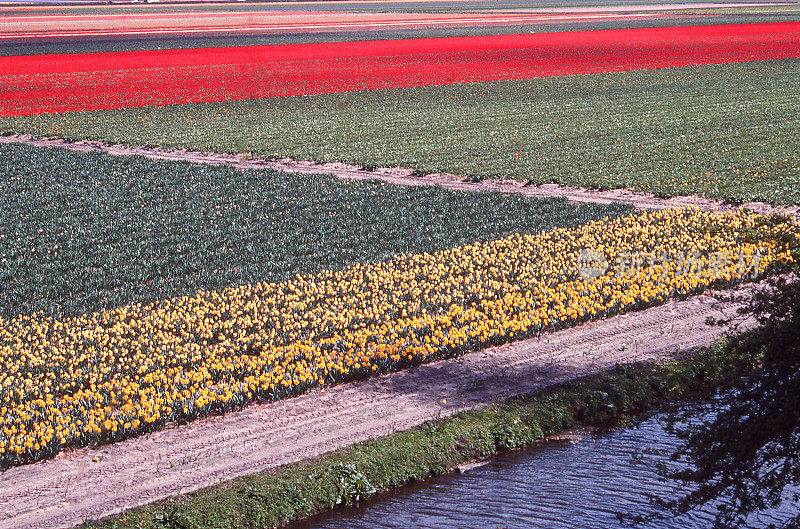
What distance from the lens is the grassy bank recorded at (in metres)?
9.97

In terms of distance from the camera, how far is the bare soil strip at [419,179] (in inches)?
928

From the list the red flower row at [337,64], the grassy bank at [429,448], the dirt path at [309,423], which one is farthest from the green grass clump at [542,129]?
the grassy bank at [429,448]

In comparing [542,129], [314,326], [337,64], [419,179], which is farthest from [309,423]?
[337,64]

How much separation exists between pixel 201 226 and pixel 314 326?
312 inches

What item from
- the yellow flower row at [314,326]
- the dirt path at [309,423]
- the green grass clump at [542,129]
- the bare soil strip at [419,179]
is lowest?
the dirt path at [309,423]

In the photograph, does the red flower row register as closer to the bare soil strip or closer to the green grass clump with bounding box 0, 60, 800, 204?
the green grass clump with bounding box 0, 60, 800, 204

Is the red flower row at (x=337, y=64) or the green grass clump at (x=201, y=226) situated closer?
the green grass clump at (x=201, y=226)

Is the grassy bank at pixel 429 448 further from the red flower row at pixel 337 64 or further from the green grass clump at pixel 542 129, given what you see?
the red flower row at pixel 337 64

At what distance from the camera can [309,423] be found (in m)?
12.0

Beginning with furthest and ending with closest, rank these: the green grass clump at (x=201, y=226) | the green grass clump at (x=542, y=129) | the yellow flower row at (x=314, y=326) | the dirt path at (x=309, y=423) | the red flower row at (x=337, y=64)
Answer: the red flower row at (x=337, y=64) → the green grass clump at (x=542, y=129) → the green grass clump at (x=201, y=226) → the yellow flower row at (x=314, y=326) → the dirt path at (x=309, y=423)

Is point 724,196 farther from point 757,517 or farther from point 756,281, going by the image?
point 757,517

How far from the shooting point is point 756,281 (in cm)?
1719

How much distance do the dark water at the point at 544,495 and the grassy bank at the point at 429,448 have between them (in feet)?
0.76

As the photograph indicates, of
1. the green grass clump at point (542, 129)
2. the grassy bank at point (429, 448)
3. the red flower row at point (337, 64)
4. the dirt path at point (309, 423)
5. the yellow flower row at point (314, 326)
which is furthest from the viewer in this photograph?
the red flower row at point (337, 64)
